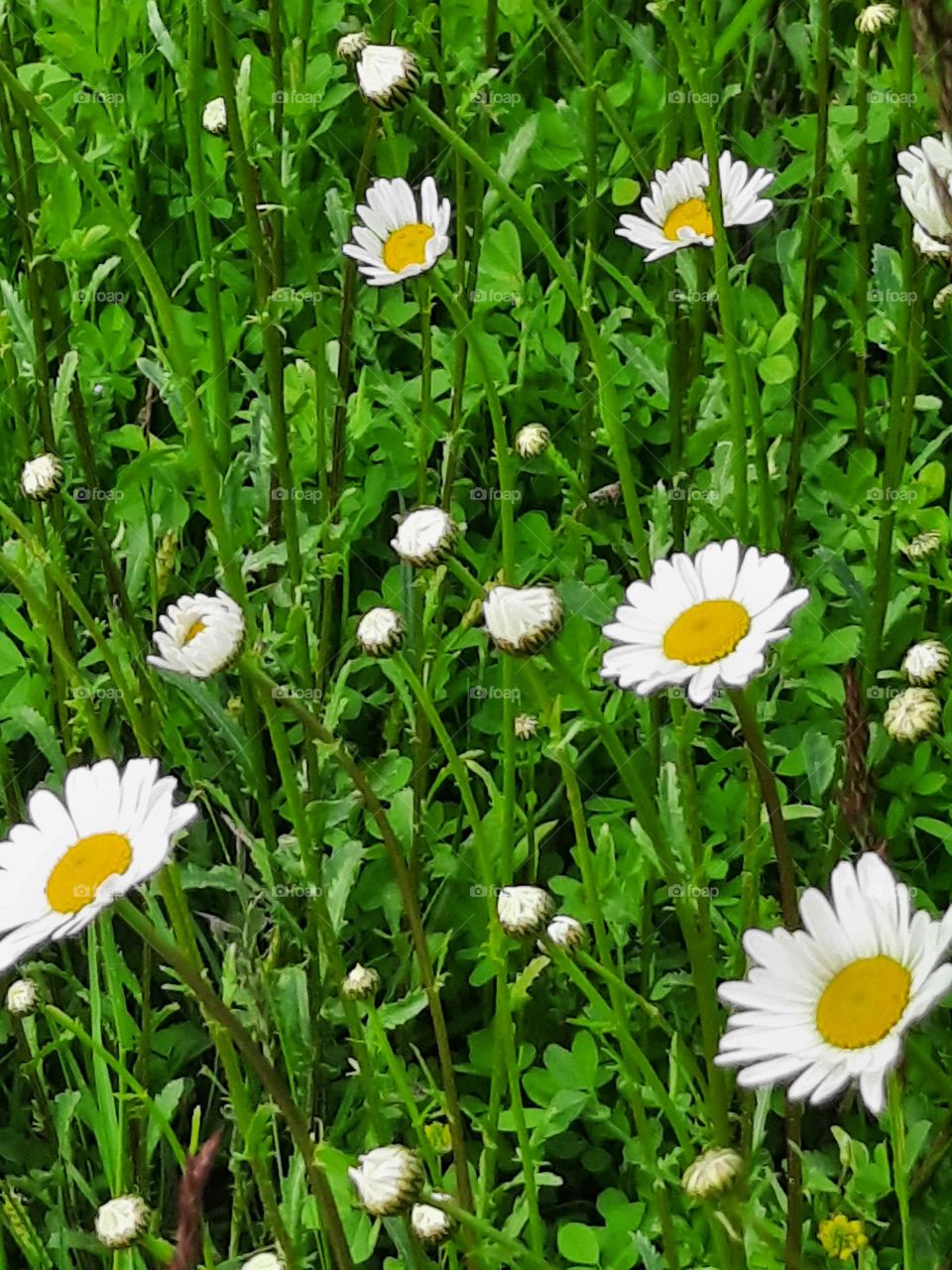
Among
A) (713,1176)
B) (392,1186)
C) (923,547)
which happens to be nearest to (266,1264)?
(392,1186)

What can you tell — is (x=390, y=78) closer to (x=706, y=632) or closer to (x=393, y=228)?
(x=393, y=228)

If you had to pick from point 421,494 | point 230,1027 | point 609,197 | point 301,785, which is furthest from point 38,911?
point 609,197

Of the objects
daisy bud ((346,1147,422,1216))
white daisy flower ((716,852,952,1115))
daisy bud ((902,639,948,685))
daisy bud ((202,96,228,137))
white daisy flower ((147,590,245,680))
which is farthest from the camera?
daisy bud ((202,96,228,137))

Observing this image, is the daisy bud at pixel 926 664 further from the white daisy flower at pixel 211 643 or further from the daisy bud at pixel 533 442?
the white daisy flower at pixel 211 643

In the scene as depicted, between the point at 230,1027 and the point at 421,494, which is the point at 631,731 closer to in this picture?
the point at 421,494

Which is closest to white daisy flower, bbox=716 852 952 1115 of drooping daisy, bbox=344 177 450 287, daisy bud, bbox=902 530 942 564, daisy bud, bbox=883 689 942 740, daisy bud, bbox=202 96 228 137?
daisy bud, bbox=883 689 942 740

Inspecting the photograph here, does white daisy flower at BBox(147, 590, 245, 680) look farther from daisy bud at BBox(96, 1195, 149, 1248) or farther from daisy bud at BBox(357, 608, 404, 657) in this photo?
daisy bud at BBox(96, 1195, 149, 1248)
